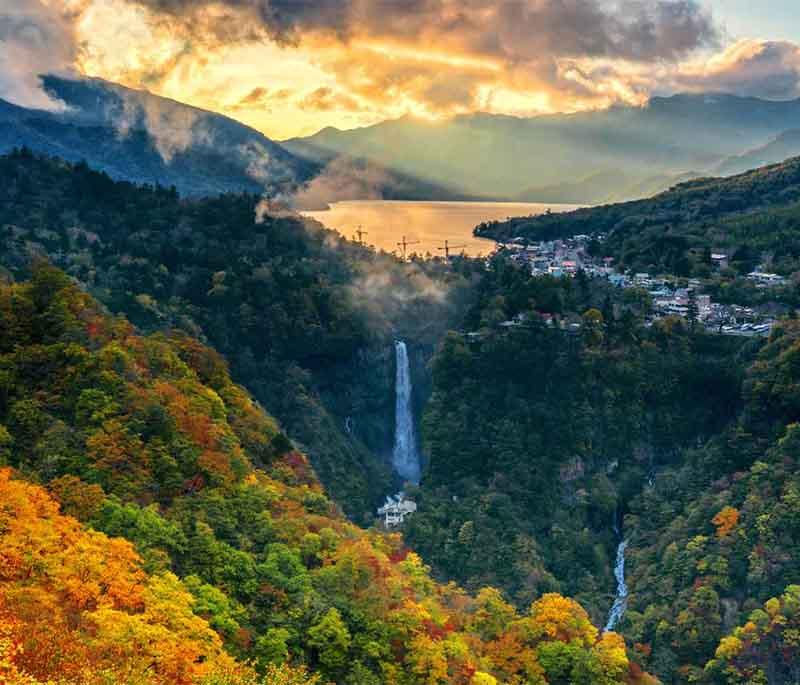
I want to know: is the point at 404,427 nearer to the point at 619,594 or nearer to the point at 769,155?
the point at 619,594

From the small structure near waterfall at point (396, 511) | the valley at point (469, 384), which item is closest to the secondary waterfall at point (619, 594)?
the valley at point (469, 384)

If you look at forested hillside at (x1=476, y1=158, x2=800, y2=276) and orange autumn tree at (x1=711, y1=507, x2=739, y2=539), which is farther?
forested hillside at (x1=476, y1=158, x2=800, y2=276)

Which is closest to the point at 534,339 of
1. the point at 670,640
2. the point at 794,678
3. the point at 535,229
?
the point at 670,640

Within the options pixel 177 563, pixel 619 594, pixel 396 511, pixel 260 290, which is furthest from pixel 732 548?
pixel 260 290

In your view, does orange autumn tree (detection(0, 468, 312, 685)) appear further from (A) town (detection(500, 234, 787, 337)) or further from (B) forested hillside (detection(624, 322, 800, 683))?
(A) town (detection(500, 234, 787, 337))

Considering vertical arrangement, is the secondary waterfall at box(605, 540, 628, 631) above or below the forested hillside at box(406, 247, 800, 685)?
below

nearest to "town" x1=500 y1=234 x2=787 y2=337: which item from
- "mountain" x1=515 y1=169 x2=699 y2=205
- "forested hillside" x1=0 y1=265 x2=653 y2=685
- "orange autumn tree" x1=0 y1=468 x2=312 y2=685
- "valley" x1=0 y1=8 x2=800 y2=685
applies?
"valley" x1=0 y1=8 x2=800 y2=685
